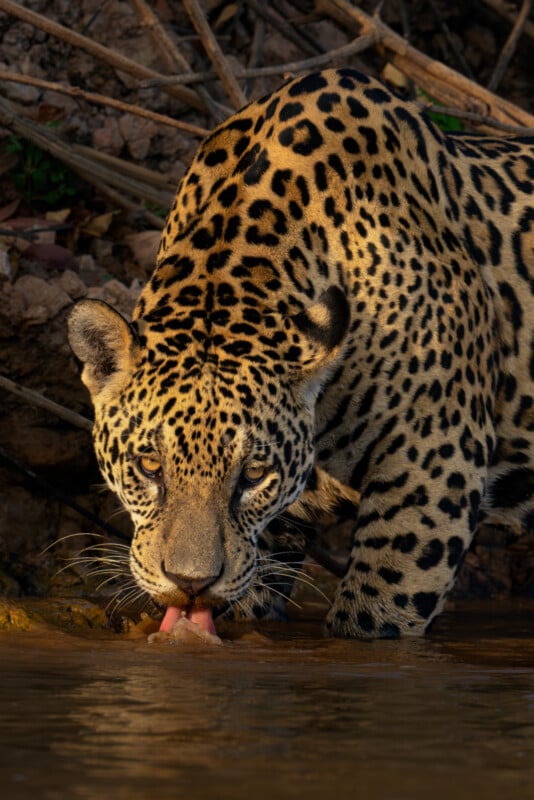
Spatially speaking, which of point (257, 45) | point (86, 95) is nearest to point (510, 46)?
point (257, 45)

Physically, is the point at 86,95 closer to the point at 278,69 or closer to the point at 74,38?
the point at 74,38

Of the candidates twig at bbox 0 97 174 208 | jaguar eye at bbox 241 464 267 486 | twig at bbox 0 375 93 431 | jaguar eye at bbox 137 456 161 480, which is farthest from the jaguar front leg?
twig at bbox 0 97 174 208

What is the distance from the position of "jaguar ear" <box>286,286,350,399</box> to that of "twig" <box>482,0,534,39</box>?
22.4 feet

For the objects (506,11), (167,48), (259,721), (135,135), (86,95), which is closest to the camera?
(259,721)

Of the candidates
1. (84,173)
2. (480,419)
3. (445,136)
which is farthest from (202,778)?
(84,173)

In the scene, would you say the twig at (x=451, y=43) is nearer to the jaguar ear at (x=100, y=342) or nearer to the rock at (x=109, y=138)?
the rock at (x=109, y=138)

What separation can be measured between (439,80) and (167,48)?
1.85m

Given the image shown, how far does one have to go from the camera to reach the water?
359 centimetres

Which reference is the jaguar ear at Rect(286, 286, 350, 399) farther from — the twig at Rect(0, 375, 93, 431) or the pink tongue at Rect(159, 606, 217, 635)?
the twig at Rect(0, 375, 93, 431)

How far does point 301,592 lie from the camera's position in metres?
9.02

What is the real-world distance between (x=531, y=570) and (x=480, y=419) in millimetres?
3068

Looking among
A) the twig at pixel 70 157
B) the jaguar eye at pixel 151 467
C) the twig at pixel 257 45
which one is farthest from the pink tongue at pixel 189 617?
the twig at pixel 257 45

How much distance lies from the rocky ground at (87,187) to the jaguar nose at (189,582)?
2.17 meters

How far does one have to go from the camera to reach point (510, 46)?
12086mm
